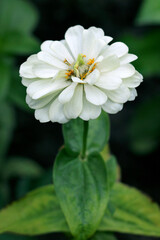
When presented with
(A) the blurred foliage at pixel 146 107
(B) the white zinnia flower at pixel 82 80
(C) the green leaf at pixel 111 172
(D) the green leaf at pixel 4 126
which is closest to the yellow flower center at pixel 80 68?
(B) the white zinnia flower at pixel 82 80

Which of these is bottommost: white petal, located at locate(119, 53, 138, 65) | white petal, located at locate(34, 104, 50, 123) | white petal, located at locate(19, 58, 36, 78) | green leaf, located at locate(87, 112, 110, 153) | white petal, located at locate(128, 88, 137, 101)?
green leaf, located at locate(87, 112, 110, 153)

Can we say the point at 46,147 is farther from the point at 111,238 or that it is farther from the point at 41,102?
the point at 41,102

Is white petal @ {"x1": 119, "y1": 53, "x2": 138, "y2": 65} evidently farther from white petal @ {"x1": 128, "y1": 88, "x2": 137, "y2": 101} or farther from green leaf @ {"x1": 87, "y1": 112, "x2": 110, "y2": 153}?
green leaf @ {"x1": 87, "y1": 112, "x2": 110, "y2": 153}

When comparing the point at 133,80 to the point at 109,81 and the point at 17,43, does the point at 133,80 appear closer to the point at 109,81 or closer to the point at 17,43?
the point at 109,81

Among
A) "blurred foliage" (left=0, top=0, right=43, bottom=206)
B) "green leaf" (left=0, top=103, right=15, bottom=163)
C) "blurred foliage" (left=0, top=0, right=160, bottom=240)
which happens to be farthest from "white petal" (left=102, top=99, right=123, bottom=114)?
"green leaf" (left=0, top=103, right=15, bottom=163)

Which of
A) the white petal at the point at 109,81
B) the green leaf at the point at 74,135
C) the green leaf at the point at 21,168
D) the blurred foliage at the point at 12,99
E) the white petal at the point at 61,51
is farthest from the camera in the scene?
the green leaf at the point at 21,168

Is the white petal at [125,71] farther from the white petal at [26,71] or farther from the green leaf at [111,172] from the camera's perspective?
the green leaf at [111,172]
